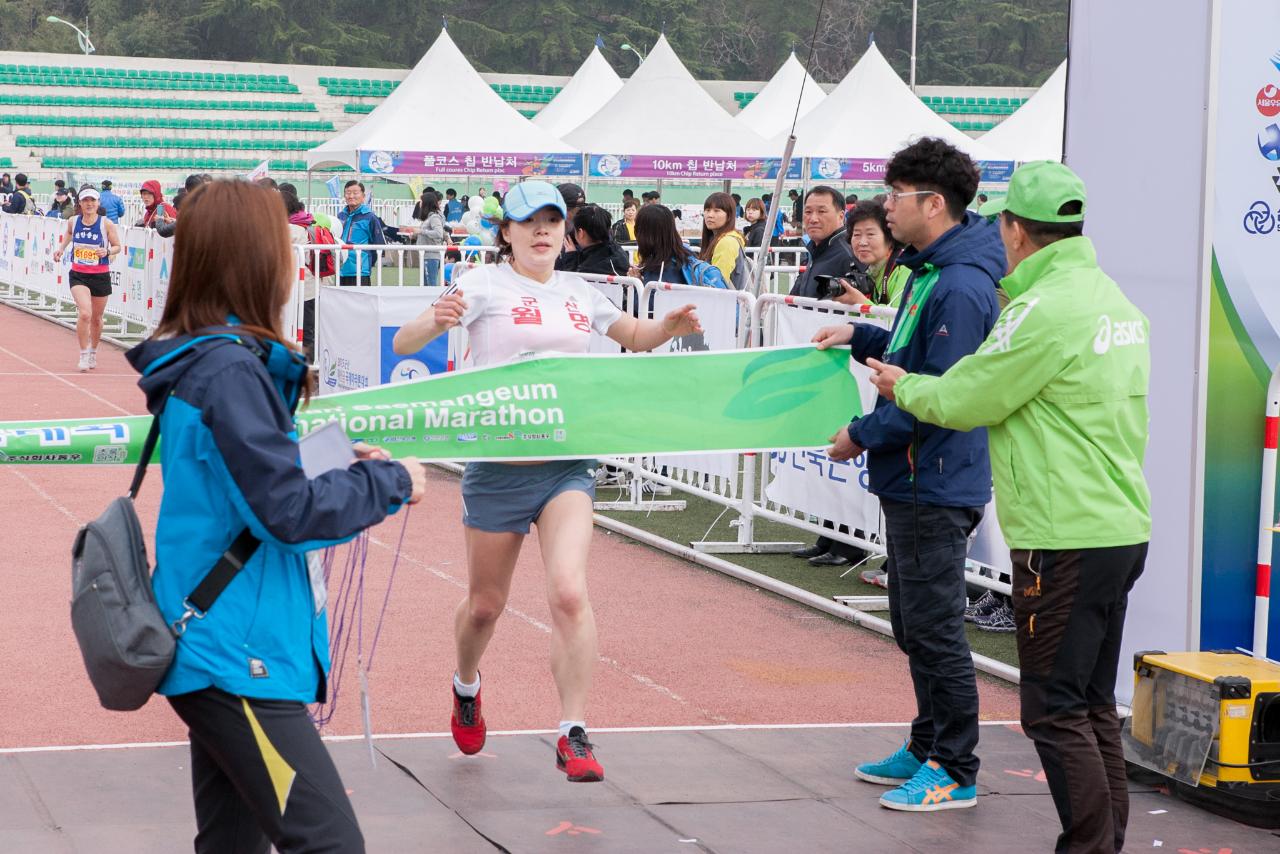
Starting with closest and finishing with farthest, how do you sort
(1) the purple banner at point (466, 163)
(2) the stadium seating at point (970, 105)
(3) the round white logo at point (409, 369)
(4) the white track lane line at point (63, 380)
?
1. (3) the round white logo at point (409, 369)
2. (4) the white track lane line at point (63, 380)
3. (1) the purple banner at point (466, 163)
4. (2) the stadium seating at point (970, 105)

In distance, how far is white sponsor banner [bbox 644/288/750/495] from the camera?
382 inches

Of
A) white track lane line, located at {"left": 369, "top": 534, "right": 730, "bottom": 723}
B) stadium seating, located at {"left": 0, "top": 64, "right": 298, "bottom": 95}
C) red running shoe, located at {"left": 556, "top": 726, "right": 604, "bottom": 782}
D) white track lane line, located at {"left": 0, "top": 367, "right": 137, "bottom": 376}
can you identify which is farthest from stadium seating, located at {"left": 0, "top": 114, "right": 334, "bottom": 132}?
red running shoe, located at {"left": 556, "top": 726, "right": 604, "bottom": 782}

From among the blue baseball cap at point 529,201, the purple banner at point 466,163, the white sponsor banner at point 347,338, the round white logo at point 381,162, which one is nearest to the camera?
the blue baseball cap at point 529,201

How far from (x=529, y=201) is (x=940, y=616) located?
1983 millimetres

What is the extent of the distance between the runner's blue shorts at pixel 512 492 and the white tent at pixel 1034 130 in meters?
27.8

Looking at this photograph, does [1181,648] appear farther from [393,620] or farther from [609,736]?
[393,620]

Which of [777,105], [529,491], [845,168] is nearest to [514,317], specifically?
[529,491]

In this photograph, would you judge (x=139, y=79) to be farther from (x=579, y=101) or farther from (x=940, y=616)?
(x=940, y=616)

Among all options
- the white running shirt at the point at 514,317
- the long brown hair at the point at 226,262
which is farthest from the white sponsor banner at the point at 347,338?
the long brown hair at the point at 226,262

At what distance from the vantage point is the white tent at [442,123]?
28.4 m

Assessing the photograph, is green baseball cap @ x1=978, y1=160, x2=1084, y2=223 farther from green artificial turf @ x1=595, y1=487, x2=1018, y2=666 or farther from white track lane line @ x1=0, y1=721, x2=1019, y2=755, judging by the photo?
green artificial turf @ x1=595, y1=487, x2=1018, y2=666

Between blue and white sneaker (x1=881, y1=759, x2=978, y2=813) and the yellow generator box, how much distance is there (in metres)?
0.75

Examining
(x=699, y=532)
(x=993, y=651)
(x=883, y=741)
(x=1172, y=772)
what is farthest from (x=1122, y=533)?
(x=699, y=532)

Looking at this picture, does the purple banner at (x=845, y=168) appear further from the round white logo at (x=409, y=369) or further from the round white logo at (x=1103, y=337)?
the round white logo at (x=1103, y=337)
